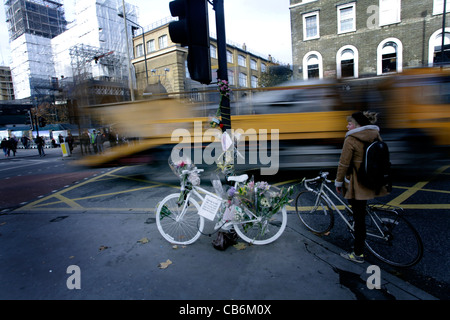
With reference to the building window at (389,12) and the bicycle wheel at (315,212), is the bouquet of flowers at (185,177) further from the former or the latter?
the building window at (389,12)

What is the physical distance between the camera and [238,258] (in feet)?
11.0

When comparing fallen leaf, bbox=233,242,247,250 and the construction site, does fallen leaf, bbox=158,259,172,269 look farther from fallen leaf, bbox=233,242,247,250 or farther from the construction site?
the construction site

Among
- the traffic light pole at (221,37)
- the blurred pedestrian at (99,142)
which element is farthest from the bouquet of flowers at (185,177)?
the blurred pedestrian at (99,142)

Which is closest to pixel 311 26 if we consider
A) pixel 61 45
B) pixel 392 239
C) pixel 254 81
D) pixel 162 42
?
pixel 162 42

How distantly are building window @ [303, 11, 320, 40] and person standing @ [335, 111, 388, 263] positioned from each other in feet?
70.2

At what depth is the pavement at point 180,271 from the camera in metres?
2.65

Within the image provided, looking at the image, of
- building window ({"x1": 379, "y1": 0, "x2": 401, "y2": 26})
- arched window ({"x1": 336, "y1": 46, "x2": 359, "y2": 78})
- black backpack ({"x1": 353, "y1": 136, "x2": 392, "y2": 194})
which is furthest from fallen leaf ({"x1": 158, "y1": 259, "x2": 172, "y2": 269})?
building window ({"x1": 379, "y1": 0, "x2": 401, "y2": 26})

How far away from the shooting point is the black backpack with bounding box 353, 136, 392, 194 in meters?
2.94

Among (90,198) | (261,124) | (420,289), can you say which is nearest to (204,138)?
(261,124)

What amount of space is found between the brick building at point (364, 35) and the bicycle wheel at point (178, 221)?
18213 mm

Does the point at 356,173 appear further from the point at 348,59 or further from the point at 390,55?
the point at 348,59

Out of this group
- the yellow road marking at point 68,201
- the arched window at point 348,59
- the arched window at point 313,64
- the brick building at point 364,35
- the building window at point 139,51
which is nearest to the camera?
the yellow road marking at point 68,201
